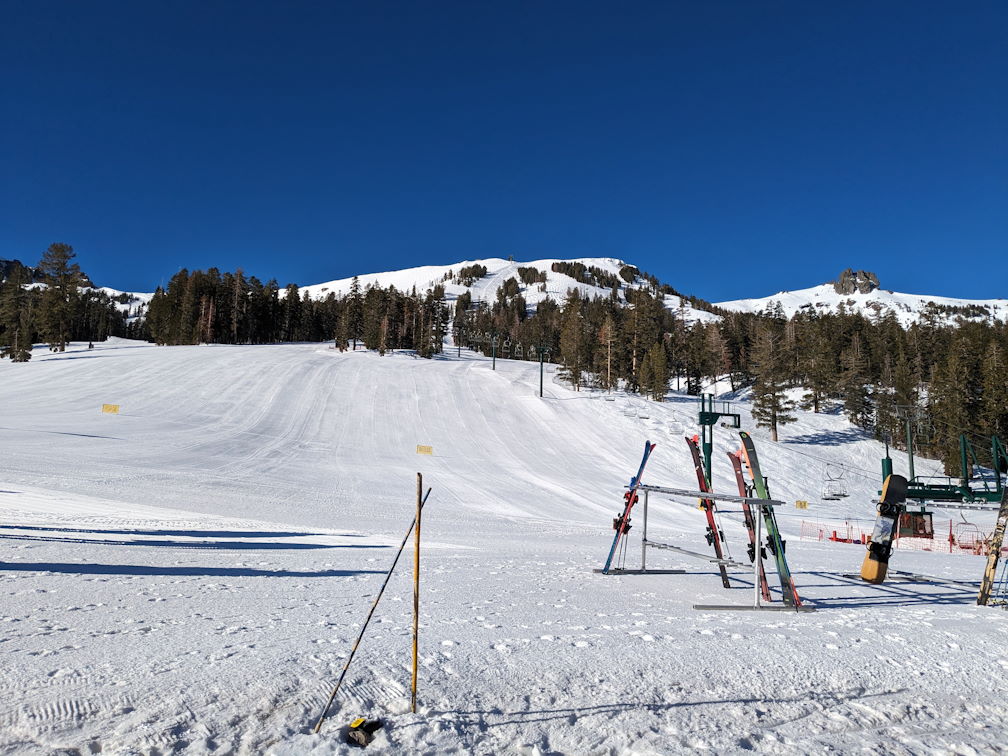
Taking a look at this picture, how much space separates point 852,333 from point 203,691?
423 ft

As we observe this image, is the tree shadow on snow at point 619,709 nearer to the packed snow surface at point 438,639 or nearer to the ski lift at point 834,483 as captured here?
the packed snow surface at point 438,639

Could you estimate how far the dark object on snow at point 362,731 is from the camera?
349 centimetres

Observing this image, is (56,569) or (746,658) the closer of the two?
(746,658)

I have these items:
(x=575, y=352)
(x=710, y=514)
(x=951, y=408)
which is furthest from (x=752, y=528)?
(x=951, y=408)

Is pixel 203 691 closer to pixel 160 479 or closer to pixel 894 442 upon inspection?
pixel 160 479

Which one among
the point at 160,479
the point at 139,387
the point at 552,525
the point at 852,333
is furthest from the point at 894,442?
the point at 139,387

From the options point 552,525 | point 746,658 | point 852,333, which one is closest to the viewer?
point 746,658

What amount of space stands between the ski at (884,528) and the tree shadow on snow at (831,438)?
54001 millimetres

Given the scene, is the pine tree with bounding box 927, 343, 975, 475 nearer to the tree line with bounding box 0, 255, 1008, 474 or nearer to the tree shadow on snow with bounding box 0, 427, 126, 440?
the tree line with bounding box 0, 255, 1008, 474

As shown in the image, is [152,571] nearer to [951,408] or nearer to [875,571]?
[875,571]

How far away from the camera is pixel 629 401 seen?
59.4m

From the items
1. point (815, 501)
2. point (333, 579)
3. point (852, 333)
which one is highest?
point (852, 333)

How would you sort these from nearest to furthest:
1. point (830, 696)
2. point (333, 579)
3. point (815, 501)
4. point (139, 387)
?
point (830, 696) < point (333, 579) < point (815, 501) < point (139, 387)

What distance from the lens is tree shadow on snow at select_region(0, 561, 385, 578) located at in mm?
7406
